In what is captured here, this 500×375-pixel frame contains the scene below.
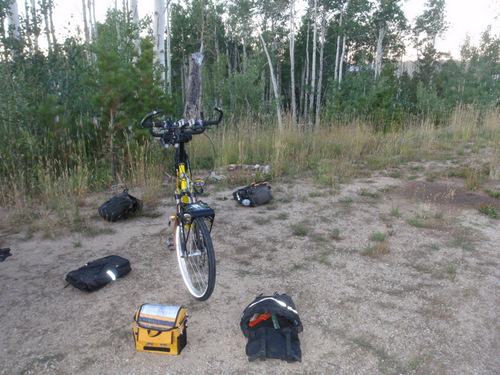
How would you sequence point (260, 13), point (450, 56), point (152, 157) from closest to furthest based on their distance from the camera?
1. point (152, 157)
2. point (260, 13)
3. point (450, 56)

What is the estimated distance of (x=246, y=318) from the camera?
257 cm

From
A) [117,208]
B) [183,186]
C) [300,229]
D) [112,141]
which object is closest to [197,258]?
[183,186]

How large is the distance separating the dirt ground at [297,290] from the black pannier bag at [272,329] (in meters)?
0.08

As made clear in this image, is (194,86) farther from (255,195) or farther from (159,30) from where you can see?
(255,195)

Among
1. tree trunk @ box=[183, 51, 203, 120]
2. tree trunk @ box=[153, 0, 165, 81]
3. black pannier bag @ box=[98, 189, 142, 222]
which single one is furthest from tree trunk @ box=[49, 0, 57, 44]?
black pannier bag @ box=[98, 189, 142, 222]

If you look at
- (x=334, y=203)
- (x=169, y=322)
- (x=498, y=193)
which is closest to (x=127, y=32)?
(x=334, y=203)

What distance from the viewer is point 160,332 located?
7.75 feet

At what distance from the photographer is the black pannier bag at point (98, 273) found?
10.4 ft

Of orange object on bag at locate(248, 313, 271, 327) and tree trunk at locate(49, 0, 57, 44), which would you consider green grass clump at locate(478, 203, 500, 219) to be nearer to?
orange object on bag at locate(248, 313, 271, 327)

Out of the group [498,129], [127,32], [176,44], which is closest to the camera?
[127,32]

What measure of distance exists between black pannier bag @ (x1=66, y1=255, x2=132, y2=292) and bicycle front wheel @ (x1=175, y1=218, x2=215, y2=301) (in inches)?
26.2

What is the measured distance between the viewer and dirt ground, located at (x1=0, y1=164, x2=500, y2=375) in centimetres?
237

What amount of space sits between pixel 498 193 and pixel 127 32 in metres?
8.42

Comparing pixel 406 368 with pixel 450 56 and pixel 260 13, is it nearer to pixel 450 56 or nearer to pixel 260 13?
pixel 260 13
